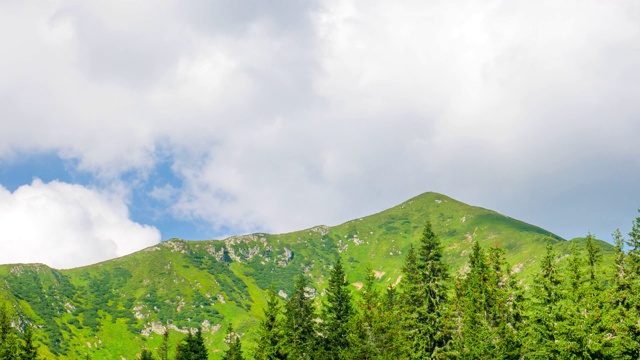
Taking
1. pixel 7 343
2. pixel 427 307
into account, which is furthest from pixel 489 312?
pixel 7 343

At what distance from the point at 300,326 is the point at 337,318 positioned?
14.7 feet

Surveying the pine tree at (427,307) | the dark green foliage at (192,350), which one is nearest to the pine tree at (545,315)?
the pine tree at (427,307)

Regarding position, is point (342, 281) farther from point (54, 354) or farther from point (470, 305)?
point (54, 354)

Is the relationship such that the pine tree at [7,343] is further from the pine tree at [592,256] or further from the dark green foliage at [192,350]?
the pine tree at [592,256]

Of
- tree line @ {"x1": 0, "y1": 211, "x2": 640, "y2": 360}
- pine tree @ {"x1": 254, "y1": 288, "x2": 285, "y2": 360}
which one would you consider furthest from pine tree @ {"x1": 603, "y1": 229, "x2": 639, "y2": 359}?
pine tree @ {"x1": 254, "y1": 288, "x2": 285, "y2": 360}

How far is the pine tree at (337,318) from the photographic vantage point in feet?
156

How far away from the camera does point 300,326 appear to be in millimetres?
50156

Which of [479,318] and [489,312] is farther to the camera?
[489,312]

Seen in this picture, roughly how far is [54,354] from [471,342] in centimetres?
17833

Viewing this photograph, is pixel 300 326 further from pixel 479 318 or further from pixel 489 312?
pixel 489 312

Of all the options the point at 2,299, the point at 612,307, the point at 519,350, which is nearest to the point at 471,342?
the point at 519,350

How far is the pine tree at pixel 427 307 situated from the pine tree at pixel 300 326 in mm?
11536

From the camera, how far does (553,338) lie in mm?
38000

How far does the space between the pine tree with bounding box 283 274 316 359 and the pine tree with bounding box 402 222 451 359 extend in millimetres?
11536
